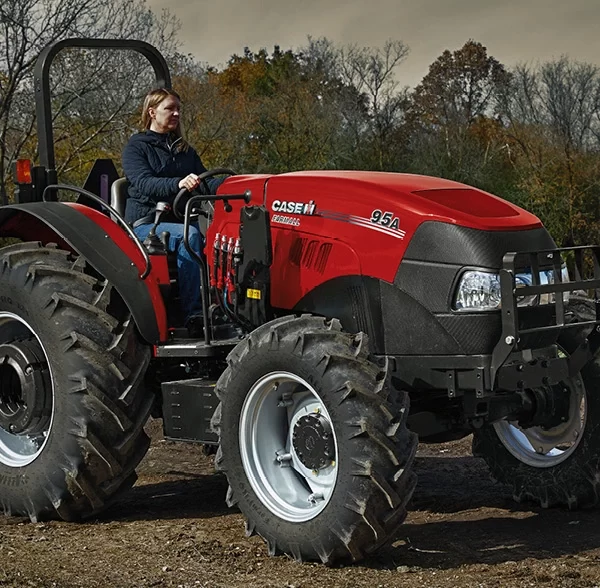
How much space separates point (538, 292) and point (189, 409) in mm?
1761

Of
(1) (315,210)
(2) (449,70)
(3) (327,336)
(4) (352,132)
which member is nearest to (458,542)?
(3) (327,336)

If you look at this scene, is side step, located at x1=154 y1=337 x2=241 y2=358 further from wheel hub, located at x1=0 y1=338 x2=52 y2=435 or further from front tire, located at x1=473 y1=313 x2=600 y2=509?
front tire, located at x1=473 y1=313 x2=600 y2=509

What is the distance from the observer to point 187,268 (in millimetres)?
6047

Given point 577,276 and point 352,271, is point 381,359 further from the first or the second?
point 577,276

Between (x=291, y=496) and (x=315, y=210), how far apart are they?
132cm

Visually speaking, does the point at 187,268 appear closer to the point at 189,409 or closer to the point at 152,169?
the point at 152,169

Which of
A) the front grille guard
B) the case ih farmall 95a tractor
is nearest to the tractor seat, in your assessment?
the case ih farmall 95a tractor

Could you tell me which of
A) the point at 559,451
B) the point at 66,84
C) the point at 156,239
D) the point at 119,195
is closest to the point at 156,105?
the point at 119,195

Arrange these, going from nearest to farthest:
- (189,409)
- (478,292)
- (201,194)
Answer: (478,292) → (189,409) → (201,194)

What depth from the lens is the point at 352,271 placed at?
524 cm

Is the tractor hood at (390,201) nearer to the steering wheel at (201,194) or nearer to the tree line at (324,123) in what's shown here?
the steering wheel at (201,194)

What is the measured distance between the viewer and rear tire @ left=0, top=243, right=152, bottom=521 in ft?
18.5

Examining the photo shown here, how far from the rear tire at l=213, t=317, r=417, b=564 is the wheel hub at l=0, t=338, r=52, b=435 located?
1159 millimetres

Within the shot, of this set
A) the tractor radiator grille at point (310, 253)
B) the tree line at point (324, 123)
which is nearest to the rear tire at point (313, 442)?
the tractor radiator grille at point (310, 253)
